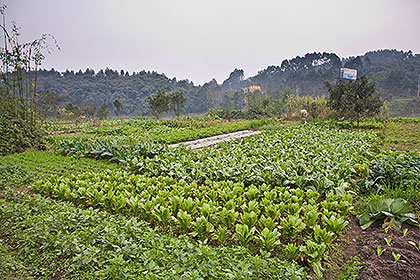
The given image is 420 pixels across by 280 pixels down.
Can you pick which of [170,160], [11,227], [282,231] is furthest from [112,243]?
[170,160]

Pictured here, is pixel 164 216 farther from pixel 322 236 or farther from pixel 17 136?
pixel 17 136

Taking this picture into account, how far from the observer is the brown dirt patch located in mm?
2262

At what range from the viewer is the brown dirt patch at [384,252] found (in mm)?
2262

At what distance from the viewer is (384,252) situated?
256cm

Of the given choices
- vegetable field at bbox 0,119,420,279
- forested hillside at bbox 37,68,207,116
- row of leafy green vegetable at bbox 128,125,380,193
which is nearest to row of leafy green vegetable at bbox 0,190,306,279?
vegetable field at bbox 0,119,420,279

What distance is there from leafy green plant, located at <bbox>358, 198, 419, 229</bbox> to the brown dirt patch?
3.0 inches

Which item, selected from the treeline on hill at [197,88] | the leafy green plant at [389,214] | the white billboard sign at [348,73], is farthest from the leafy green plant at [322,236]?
the treeline on hill at [197,88]

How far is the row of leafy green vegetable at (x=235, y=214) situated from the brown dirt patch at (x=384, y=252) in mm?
239

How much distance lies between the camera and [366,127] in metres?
14.1

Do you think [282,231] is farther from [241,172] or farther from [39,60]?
[39,60]

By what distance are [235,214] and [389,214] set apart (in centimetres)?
200

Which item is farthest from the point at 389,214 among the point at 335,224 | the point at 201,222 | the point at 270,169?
the point at 201,222

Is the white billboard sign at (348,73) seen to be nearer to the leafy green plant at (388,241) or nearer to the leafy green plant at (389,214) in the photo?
the leafy green plant at (389,214)

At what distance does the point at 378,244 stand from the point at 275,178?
2.05 m
